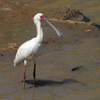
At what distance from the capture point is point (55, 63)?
834cm

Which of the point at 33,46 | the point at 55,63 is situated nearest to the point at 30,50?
the point at 33,46

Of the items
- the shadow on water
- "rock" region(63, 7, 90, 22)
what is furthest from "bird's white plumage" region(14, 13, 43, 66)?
"rock" region(63, 7, 90, 22)

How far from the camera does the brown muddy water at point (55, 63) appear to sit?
22.8 feet

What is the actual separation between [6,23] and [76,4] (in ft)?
11.0

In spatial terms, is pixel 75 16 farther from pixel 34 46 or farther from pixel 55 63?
pixel 34 46

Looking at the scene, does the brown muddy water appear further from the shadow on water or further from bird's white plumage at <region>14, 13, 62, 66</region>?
bird's white plumage at <region>14, 13, 62, 66</region>

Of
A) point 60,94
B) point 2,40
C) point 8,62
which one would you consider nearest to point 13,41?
point 2,40

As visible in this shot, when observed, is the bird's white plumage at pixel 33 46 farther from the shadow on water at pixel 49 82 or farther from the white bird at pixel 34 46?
the shadow on water at pixel 49 82

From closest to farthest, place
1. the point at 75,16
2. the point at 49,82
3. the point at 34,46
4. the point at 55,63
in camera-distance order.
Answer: the point at 34,46
the point at 49,82
the point at 55,63
the point at 75,16

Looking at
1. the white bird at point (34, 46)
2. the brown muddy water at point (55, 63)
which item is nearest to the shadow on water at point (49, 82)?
the brown muddy water at point (55, 63)

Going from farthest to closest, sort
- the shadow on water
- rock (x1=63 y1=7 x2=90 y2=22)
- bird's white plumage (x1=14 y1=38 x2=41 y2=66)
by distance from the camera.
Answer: rock (x1=63 y1=7 x2=90 y2=22)
the shadow on water
bird's white plumage (x1=14 y1=38 x2=41 y2=66)

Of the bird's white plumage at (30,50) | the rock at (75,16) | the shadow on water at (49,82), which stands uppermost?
the bird's white plumage at (30,50)

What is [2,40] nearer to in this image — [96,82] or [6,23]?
[6,23]

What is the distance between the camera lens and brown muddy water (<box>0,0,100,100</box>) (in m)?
6.95
